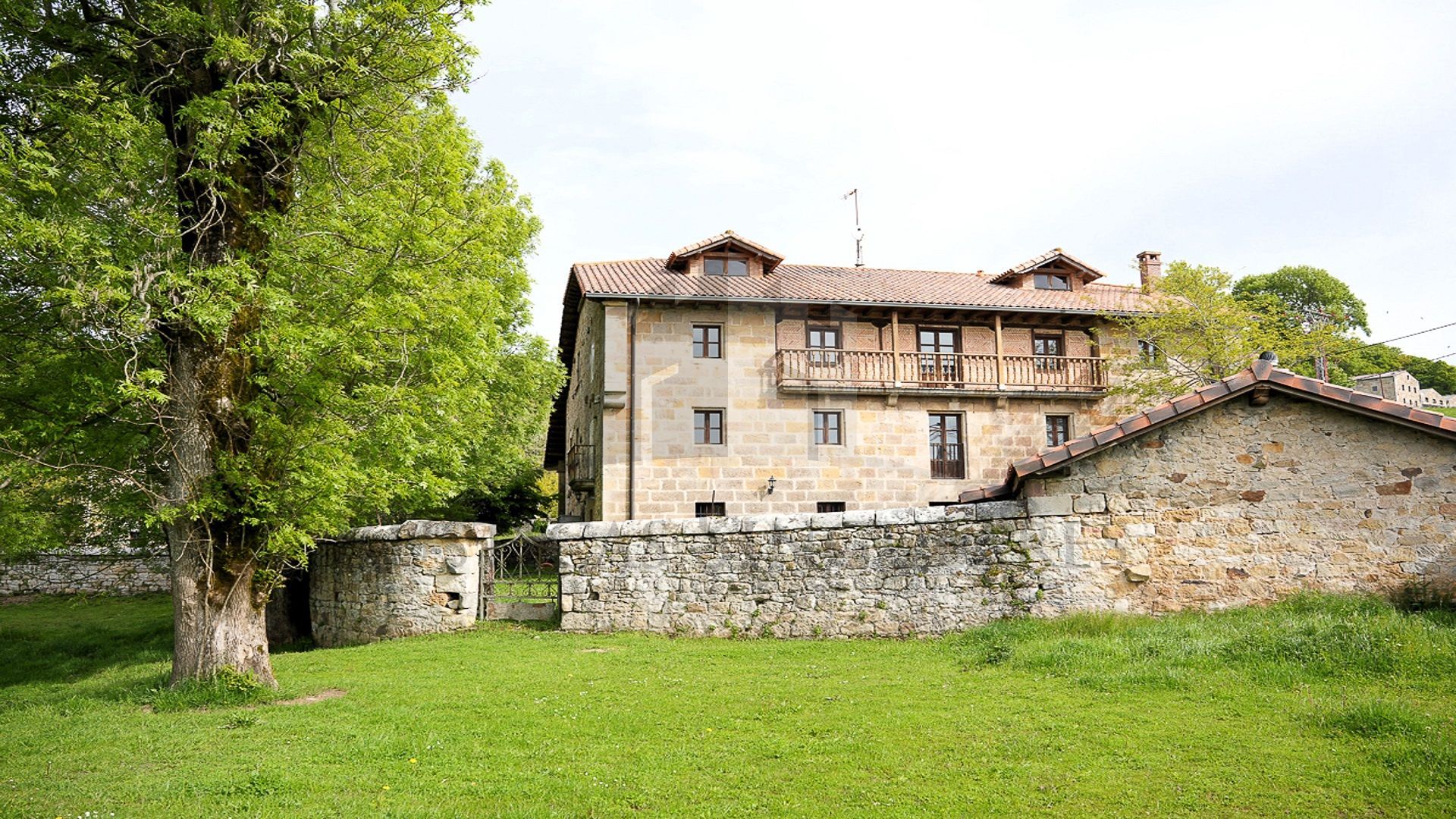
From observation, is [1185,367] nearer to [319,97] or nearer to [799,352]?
[799,352]

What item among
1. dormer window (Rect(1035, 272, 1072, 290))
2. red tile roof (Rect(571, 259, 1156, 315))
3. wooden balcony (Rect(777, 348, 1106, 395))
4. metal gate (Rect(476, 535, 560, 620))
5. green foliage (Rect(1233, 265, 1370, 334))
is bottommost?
metal gate (Rect(476, 535, 560, 620))

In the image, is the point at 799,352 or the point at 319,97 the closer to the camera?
the point at 319,97

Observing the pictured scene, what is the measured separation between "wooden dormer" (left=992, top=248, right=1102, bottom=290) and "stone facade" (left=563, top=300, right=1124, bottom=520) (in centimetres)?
285

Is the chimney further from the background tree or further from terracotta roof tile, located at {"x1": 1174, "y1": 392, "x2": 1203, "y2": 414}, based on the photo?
terracotta roof tile, located at {"x1": 1174, "y1": 392, "x2": 1203, "y2": 414}

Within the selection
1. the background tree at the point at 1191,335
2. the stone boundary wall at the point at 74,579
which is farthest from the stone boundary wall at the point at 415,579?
the background tree at the point at 1191,335

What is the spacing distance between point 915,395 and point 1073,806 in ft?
56.6

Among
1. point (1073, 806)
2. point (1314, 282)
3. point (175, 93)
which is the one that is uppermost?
point (1314, 282)

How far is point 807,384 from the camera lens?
844 inches

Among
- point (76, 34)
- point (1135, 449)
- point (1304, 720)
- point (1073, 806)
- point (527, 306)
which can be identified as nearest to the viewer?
point (1073, 806)

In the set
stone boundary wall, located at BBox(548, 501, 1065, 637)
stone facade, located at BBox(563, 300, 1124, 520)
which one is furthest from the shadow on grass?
stone facade, located at BBox(563, 300, 1124, 520)

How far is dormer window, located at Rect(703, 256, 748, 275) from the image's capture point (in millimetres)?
22828

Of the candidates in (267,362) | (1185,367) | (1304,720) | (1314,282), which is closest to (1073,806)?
(1304,720)

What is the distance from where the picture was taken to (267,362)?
9758mm

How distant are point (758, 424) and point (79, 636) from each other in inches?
538
